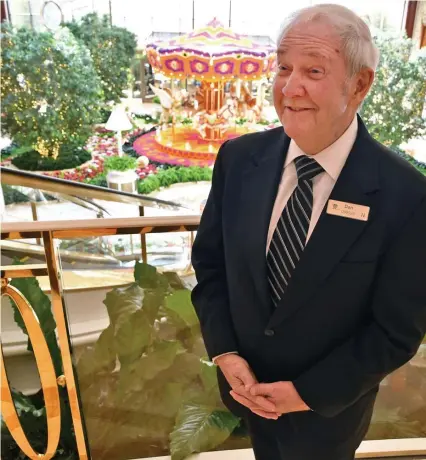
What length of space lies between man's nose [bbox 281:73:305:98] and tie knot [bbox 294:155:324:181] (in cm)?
17

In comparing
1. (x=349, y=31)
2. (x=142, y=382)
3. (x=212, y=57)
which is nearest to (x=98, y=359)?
(x=142, y=382)

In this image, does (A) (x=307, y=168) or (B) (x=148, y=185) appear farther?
(B) (x=148, y=185)

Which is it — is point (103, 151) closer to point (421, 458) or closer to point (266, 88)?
point (266, 88)

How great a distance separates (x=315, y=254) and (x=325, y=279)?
0.06m

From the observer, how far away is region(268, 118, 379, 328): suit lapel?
1.04 m

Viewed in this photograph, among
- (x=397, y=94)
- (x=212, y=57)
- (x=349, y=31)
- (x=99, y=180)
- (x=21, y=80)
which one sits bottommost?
(x=99, y=180)

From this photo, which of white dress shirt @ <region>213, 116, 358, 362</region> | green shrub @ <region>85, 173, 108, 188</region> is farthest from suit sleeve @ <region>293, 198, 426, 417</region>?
green shrub @ <region>85, 173, 108, 188</region>

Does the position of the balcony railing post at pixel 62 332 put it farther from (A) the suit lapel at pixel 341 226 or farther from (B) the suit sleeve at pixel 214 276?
(A) the suit lapel at pixel 341 226

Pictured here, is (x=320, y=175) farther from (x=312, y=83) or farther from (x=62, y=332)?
(x=62, y=332)

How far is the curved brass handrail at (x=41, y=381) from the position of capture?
158 cm

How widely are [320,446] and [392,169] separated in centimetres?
74

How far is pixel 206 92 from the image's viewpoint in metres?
13.2

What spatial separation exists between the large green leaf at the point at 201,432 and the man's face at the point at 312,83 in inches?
49.9

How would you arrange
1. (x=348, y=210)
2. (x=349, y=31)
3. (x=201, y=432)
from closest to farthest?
(x=349, y=31)
(x=348, y=210)
(x=201, y=432)
